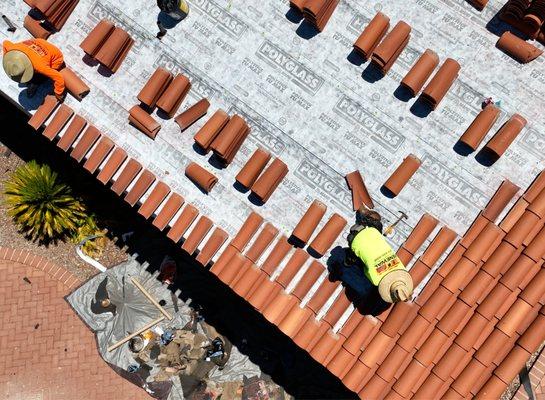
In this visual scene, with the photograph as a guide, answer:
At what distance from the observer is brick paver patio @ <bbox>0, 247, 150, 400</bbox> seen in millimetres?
15742

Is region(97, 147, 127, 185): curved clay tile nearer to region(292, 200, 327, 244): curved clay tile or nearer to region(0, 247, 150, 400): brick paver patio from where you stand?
region(292, 200, 327, 244): curved clay tile

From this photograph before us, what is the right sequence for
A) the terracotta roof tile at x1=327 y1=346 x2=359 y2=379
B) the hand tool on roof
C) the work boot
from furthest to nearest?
the hand tool on roof, the work boot, the terracotta roof tile at x1=327 y1=346 x2=359 y2=379

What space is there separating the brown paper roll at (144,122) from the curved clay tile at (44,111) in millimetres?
2048

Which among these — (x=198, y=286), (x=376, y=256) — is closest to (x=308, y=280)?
(x=376, y=256)

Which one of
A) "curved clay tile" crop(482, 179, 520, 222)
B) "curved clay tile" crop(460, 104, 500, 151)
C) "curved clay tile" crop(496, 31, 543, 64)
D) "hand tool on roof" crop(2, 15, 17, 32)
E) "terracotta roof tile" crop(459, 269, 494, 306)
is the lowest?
"hand tool on roof" crop(2, 15, 17, 32)

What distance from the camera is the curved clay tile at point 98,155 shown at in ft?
38.3

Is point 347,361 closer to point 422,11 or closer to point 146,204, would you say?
point 146,204

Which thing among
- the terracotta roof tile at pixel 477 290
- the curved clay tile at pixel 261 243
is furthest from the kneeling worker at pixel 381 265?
the curved clay tile at pixel 261 243

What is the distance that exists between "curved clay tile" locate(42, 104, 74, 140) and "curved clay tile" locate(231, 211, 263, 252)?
17.6 ft

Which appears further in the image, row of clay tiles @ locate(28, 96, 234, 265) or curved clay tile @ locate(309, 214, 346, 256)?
row of clay tiles @ locate(28, 96, 234, 265)

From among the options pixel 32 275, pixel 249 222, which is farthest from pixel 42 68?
pixel 32 275

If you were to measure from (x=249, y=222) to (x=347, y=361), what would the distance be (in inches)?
157

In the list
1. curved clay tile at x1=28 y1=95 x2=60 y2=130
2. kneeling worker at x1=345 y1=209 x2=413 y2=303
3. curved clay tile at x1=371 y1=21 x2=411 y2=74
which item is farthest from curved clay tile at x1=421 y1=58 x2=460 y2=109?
curved clay tile at x1=28 y1=95 x2=60 y2=130

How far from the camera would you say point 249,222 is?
1139 cm
